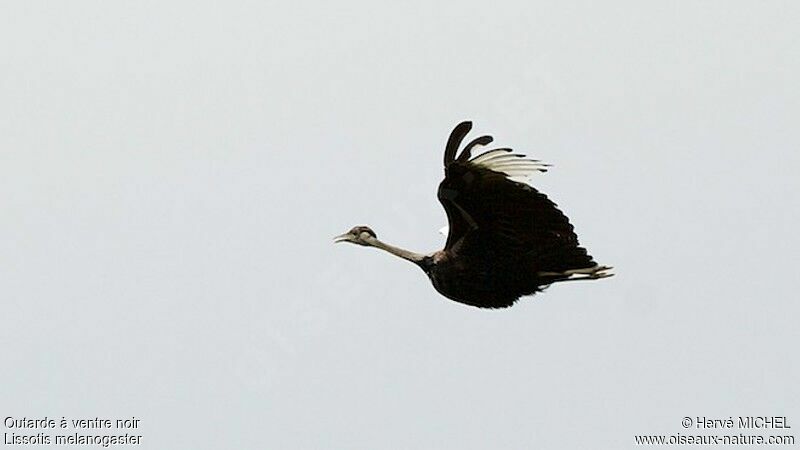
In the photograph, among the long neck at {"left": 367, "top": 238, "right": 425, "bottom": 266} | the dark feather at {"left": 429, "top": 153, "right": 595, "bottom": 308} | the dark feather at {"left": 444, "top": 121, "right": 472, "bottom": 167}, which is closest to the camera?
the dark feather at {"left": 444, "top": 121, "right": 472, "bottom": 167}

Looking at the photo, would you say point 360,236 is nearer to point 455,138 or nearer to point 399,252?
point 399,252

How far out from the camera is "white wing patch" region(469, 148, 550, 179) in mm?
27328

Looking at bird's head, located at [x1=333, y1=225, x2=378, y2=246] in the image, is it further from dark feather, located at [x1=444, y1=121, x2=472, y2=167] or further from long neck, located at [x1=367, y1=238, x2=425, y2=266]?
dark feather, located at [x1=444, y1=121, x2=472, y2=167]

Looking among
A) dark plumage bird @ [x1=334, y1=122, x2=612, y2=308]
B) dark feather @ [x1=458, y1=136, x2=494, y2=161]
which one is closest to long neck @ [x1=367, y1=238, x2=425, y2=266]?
dark plumage bird @ [x1=334, y1=122, x2=612, y2=308]

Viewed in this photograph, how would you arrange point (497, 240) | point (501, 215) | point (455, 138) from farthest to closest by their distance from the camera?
point (497, 240) → point (501, 215) → point (455, 138)

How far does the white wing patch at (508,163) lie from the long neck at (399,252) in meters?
2.98

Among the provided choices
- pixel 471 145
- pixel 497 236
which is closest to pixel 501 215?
pixel 497 236

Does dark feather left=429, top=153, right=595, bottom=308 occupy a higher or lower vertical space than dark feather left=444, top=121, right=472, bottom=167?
lower

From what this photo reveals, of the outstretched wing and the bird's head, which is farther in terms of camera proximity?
the bird's head

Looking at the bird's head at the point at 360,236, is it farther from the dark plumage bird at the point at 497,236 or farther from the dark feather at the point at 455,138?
the dark feather at the point at 455,138

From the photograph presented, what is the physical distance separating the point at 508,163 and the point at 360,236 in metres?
4.71

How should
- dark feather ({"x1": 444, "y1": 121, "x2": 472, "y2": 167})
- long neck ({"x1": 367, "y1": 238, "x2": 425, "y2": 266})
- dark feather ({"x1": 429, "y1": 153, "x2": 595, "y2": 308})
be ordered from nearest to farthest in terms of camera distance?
dark feather ({"x1": 444, "y1": 121, "x2": 472, "y2": 167}), dark feather ({"x1": 429, "y1": 153, "x2": 595, "y2": 308}), long neck ({"x1": 367, "y1": 238, "x2": 425, "y2": 266})

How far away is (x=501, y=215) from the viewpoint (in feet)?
92.6

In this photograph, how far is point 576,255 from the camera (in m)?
29.0
